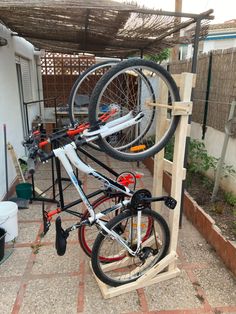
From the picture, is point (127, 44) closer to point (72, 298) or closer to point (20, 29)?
point (20, 29)

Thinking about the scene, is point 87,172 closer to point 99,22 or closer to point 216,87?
point 99,22

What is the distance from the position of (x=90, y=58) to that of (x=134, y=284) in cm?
646

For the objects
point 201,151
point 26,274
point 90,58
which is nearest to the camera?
point 26,274

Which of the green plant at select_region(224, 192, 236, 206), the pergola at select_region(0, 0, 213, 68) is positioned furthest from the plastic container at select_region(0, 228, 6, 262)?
the green plant at select_region(224, 192, 236, 206)

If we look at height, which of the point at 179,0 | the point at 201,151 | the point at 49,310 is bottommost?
the point at 49,310

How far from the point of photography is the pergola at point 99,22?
2.21m

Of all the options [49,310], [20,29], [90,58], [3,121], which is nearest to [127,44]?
[20,29]

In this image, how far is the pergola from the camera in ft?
7.24

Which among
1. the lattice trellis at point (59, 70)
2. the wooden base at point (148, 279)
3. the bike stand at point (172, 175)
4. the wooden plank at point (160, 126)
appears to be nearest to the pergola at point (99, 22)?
the wooden plank at point (160, 126)

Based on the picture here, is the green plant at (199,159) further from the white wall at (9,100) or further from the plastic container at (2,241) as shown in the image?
the white wall at (9,100)

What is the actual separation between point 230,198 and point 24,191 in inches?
108

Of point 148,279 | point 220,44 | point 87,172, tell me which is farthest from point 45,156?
point 220,44

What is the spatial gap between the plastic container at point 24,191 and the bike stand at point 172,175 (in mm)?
1823

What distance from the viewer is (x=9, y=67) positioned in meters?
4.07
